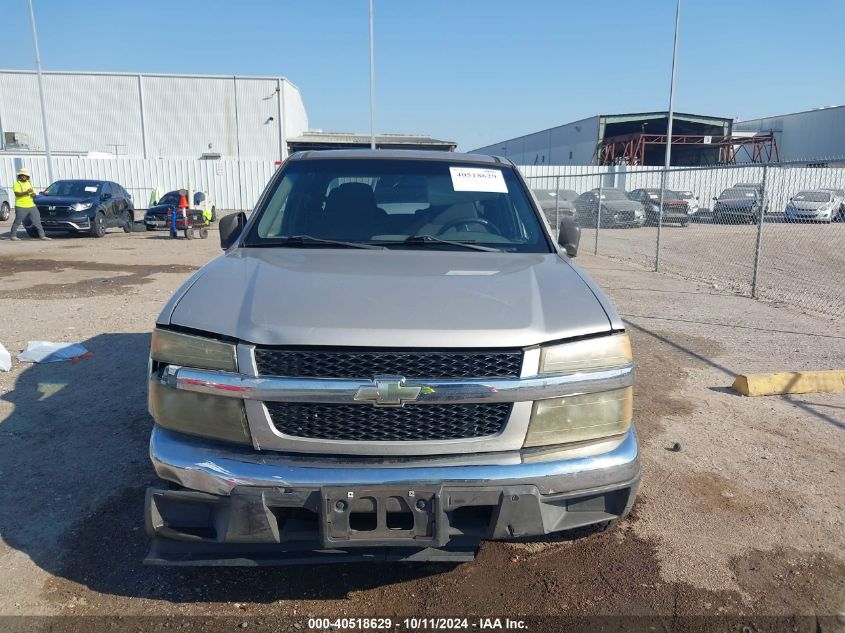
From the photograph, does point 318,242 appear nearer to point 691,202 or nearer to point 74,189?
point 691,202

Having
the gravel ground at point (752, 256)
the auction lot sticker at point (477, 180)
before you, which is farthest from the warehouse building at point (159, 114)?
the auction lot sticker at point (477, 180)

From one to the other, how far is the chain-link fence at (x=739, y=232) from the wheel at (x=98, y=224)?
12954mm

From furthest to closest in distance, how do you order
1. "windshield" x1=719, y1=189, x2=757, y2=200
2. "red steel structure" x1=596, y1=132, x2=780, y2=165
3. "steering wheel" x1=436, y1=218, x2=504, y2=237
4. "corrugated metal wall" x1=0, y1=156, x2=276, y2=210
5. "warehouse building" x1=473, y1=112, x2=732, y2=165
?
"warehouse building" x1=473, y1=112, x2=732, y2=165 < "red steel structure" x1=596, y1=132, x2=780, y2=165 < "corrugated metal wall" x1=0, y1=156, x2=276, y2=210 < "windshield" x1=719, y1=189, x2=757, y2=200 < "steering wheel" x1=436, y1=218, x2=504, y2=237

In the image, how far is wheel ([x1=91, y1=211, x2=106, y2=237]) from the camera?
18353 mm

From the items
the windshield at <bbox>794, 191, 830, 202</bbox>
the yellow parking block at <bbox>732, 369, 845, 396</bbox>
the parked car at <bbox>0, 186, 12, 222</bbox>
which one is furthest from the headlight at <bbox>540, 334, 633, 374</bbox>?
the parked car at <bbox>0, 186, 12, 222</bbox>

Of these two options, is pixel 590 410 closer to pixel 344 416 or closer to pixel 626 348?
pixel 626 348

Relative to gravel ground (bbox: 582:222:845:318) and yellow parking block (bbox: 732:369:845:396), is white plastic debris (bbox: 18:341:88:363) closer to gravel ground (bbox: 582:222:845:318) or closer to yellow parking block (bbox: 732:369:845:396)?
yellow parking block (bbox: 732:369:845:396)

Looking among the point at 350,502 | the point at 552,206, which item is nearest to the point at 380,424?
the point at 350,502

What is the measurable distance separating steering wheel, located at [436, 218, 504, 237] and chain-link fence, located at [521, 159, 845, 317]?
606 centimetres

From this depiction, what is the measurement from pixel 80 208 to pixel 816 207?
1949 centimetres

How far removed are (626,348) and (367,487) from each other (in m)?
1.17

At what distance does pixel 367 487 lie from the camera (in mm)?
2205

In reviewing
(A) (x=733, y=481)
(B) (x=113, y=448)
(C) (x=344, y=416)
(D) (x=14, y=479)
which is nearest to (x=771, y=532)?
(A) (x=733, y=481)

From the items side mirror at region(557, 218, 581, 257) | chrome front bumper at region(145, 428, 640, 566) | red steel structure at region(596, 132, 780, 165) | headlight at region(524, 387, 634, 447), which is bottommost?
chrome front bumper at region(145, 428, 640, 566)
